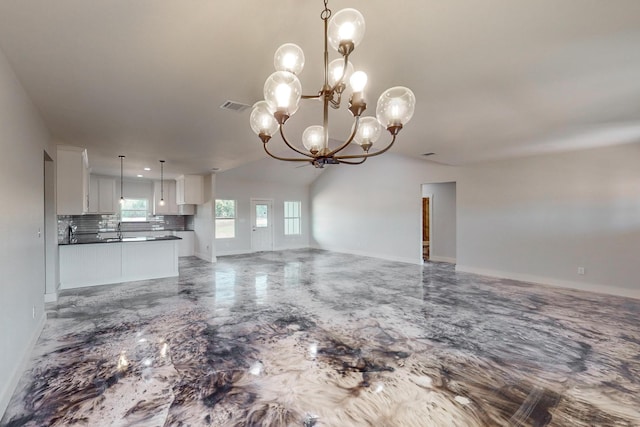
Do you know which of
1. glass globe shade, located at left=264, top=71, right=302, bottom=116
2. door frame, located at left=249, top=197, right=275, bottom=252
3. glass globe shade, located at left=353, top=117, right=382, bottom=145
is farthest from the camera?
door frame, located at left=249, top=197, right=275, bottom=252

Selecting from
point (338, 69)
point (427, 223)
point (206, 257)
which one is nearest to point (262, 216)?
point (206, 257)

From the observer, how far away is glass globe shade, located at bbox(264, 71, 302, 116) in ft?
5.97

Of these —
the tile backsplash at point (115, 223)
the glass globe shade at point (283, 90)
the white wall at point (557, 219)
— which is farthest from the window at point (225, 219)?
the glass globe shade at point (283, 90)

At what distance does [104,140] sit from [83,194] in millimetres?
1188

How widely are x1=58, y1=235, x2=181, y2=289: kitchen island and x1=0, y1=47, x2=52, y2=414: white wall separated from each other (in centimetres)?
236

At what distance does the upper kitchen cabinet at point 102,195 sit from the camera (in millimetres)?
8219

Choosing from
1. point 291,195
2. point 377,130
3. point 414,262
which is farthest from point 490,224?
point 291,195

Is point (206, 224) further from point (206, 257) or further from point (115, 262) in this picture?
point (115, 262)

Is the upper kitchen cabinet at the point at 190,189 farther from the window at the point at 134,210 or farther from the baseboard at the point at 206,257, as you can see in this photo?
the baseboard at the point at 206,257

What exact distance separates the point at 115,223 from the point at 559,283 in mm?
11070

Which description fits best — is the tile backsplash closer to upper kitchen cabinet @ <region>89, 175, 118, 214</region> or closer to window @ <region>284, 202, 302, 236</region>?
upper kitchen cabinet @ <region>89, 175, 118, 214</region>

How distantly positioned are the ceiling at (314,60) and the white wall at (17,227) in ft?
1.05

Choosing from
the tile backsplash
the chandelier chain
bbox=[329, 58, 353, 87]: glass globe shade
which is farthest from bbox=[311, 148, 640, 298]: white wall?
the tile backsplash

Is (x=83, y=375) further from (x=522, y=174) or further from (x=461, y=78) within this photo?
(x=522, y=174)
